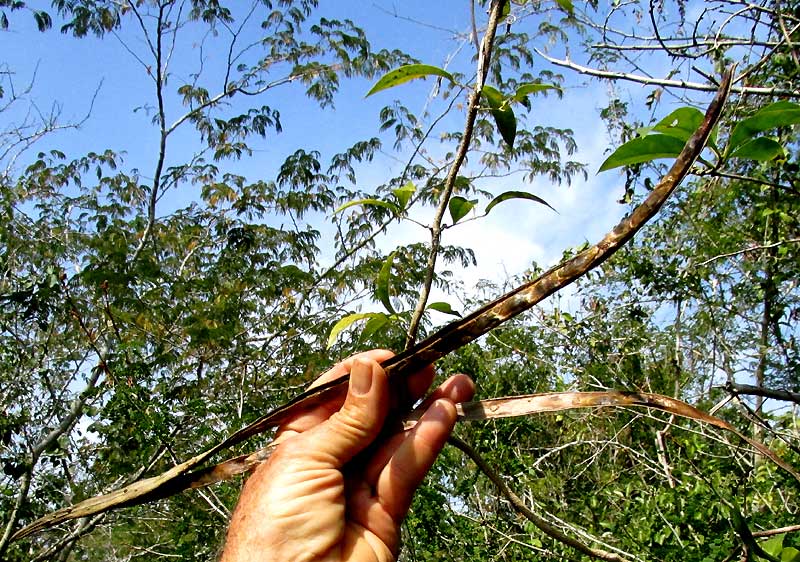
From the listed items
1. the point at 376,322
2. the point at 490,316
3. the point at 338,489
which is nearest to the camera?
the point at 490,316

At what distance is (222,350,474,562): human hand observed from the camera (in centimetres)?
73

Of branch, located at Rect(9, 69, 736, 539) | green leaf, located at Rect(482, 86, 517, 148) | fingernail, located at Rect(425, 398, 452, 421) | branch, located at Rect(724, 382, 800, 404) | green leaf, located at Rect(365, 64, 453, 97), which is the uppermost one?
green leaf, located at Rect(365, 64, 453, 97)

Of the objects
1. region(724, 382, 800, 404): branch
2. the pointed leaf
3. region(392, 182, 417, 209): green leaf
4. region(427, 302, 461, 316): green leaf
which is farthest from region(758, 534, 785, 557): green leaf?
region(392, 182, 417, 209): green leaf

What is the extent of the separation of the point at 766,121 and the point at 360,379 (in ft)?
1.48

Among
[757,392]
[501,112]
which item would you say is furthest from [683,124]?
[757,392]

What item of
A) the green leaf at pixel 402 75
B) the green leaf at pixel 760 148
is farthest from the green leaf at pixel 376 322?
the green leaf at pixel 760 148

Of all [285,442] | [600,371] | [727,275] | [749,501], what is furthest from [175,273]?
[285,442]

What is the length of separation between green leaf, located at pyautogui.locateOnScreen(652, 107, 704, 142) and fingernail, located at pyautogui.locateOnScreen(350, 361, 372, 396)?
36 cm

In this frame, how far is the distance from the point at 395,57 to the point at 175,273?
3.37 m

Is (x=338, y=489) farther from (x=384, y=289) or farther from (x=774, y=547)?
(x=774, y=547)

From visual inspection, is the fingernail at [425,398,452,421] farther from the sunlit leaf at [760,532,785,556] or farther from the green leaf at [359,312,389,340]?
the sunlit leaf at [760,532,785,556]

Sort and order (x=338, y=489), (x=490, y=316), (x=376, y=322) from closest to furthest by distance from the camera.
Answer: (x=490, y=316) → (x=376, y=322) → (x=338, y=489)

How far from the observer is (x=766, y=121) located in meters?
0.54

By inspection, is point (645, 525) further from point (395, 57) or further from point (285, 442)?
point (395, 57)
